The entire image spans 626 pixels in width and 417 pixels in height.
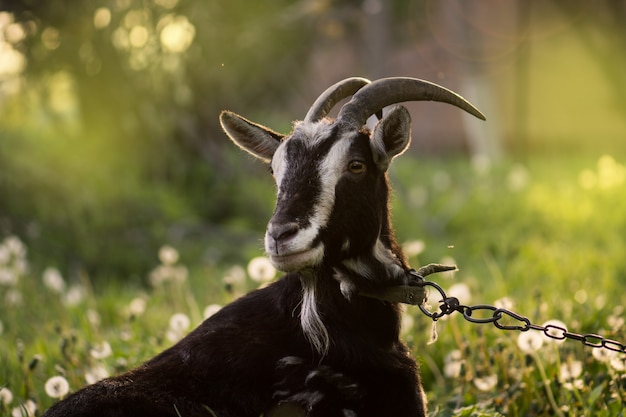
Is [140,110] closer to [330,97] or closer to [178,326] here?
[178,326]

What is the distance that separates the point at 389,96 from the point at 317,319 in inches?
38.6

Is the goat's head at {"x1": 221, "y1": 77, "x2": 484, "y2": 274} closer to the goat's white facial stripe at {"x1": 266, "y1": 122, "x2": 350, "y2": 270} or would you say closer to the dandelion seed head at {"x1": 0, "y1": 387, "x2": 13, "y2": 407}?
the goat's white facial stripe at {"x1": 266, "y1": 122, "x2": 350, "y2": 270}

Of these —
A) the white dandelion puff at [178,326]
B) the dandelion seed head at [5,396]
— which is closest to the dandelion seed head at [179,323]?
the white dandelion puff at [178,326]

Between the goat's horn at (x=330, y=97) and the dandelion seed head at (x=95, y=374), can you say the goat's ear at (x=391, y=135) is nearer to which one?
the goat's horn at (x=330, y=97)

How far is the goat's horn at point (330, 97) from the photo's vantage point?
3.75 m

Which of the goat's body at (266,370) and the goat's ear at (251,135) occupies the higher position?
the goat's ear at (251,135)

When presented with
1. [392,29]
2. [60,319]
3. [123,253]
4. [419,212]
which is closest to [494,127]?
[392,29]

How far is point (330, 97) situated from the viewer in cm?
385

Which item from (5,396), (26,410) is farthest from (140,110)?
(26,410)

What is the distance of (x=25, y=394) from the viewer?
4.55 metres

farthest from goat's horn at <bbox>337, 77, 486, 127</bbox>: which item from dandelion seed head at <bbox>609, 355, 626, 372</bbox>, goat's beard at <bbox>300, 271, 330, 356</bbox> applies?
dandelion seed head at <bbox>609, 355, 626, 372</bbox>

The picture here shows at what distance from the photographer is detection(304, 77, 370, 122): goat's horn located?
12.3 ft

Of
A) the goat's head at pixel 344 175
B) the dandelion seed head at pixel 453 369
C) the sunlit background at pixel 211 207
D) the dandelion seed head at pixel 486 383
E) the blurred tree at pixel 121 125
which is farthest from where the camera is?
the blurred tree at pixel 121 125

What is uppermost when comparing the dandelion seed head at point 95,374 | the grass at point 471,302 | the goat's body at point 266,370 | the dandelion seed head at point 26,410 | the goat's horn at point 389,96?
the goat's horn at point 389,96
